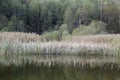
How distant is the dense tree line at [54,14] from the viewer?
27.8 metres

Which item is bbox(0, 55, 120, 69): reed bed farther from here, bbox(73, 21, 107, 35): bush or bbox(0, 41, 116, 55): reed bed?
bbox(73, 21, 107, 35): bush

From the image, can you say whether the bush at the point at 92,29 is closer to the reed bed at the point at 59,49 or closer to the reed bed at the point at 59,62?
the reed bed at the point at 59,49

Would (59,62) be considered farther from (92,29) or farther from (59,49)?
(92,29)

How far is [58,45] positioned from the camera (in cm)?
1731

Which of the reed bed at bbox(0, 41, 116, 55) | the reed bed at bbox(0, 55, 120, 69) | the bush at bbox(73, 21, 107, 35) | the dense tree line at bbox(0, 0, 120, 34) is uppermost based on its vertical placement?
the dense tree line at bbox(0, 0, 120, 34)

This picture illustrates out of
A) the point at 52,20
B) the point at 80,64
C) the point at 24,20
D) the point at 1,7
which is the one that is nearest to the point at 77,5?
the point at 52,20

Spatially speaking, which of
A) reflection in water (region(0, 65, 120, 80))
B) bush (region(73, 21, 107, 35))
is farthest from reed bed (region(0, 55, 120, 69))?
bush (region(73, 21, 107, 35))

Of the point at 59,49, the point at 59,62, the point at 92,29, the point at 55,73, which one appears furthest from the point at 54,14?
the point at 55,73

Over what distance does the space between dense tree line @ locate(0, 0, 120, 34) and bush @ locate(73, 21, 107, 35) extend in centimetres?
153

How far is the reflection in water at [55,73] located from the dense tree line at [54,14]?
50.6ft

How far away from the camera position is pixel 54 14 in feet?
96.8

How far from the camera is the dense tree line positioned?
91.3 feet

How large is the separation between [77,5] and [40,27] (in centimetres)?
411

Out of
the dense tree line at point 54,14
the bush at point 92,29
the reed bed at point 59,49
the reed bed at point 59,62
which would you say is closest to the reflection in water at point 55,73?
the reed bed at point 59,62
